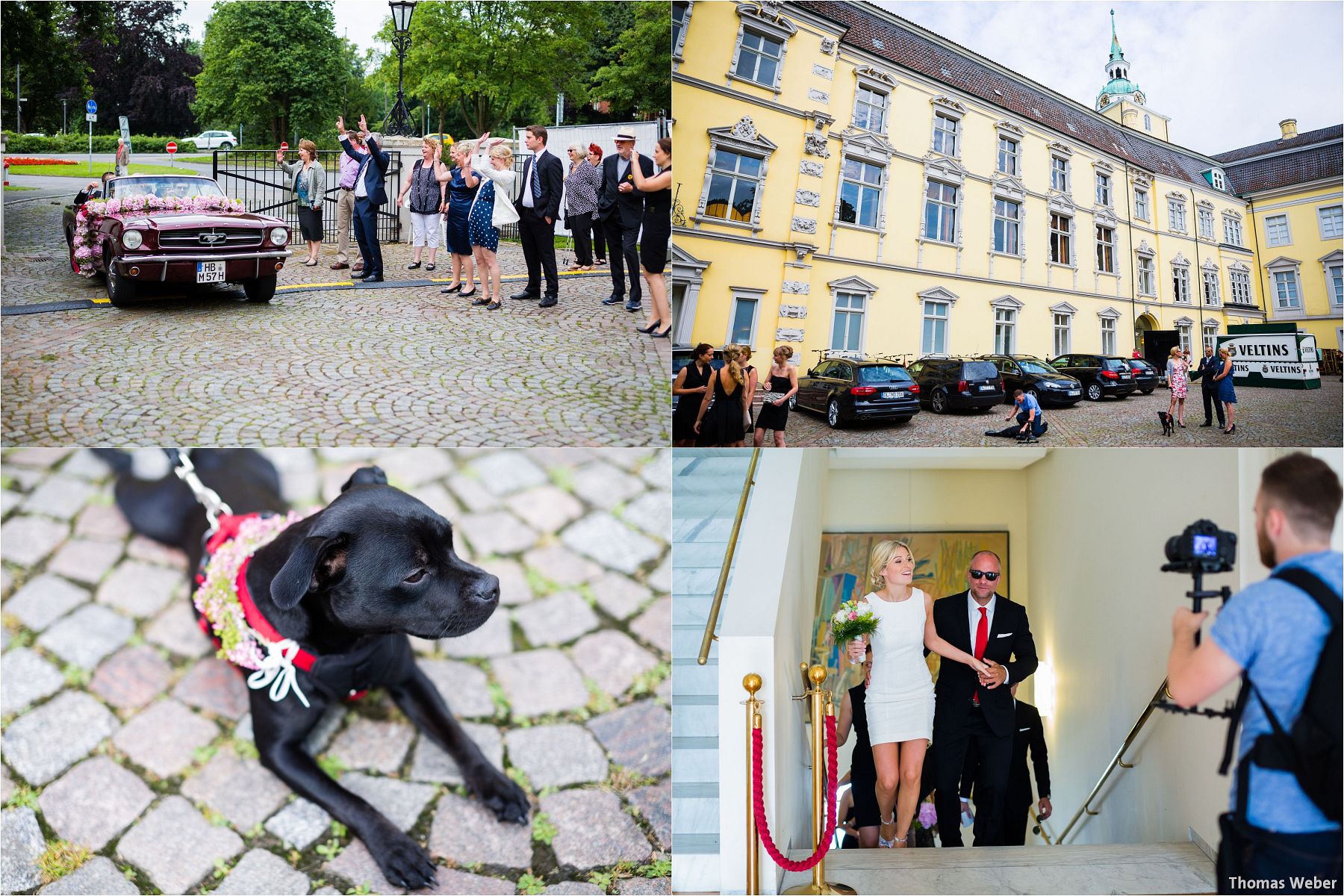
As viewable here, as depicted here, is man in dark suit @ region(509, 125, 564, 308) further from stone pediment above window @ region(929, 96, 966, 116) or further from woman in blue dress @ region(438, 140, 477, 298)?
stone pediment above window @ region(929, 96, 966, 116)

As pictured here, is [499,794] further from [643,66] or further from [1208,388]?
[1208,388]

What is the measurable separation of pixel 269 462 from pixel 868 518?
11.2 feet

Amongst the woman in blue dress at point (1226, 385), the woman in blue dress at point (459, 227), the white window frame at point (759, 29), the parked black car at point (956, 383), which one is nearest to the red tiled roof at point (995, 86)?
the white window frame at point (759, 29)

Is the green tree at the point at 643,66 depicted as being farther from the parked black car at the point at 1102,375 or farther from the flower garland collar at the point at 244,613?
the flower garland collar at the point at 244,613

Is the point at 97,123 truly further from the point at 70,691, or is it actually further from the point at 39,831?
the point at 39,831

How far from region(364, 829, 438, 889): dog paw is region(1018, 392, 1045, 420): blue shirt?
2.67 m

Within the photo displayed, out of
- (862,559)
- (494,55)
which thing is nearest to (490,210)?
(494,55)

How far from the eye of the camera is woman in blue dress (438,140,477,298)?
3773 millimetres

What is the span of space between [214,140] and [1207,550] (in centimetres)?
391

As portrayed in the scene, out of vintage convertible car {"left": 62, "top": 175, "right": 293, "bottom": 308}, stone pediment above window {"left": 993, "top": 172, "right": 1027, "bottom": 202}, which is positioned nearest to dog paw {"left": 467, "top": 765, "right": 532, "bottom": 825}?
vintage convertible car {"left": 62, "top": 175, "right": 293, "bottom": 308}

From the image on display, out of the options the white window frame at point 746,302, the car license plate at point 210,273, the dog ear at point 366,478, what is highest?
the car license plate at point 210,273

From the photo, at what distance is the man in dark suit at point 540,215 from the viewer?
3742mm

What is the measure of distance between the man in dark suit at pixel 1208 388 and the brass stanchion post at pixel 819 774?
5.72 feet

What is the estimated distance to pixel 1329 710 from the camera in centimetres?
299
